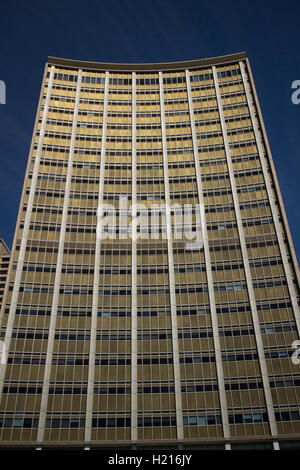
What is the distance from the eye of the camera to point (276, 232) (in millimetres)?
69062

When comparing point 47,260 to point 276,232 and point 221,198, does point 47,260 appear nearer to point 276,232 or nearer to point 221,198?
point 221,198

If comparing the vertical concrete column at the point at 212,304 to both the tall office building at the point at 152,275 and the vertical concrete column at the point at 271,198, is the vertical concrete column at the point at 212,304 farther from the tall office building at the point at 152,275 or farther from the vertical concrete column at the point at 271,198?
the vertical concrete column at the point at 271,198

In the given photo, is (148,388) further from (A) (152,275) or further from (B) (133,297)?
(A) (152,275)

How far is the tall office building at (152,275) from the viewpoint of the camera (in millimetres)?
55344

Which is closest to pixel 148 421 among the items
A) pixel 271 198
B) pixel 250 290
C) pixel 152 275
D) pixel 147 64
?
pixel 152 275

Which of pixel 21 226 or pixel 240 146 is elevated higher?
pixel 240 146

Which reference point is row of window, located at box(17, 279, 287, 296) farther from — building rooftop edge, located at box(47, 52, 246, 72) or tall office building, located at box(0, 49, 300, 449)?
building rooftop edge, located at box(47, 52, 246, 72)

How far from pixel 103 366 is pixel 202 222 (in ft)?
102

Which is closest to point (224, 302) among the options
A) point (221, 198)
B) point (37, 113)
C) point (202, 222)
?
point (202, 222)

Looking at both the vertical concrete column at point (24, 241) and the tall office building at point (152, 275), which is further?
the vertical concrete column at point (24, 241)

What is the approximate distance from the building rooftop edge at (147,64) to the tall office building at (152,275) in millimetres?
936

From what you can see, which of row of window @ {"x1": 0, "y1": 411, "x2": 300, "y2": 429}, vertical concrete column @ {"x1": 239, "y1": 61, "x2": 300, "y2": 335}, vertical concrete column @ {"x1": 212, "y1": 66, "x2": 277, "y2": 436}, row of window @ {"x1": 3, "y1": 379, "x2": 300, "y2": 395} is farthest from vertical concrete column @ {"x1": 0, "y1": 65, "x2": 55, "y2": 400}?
vertical concrete column @ {"x1": 239, "y1": 61, "x2": 300, "y2": 335}

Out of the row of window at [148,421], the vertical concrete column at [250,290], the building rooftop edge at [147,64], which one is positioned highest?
the building rooftop edge at [147,64]

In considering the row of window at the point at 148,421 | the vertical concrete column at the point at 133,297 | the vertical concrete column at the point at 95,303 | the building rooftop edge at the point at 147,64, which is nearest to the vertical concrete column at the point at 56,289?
the row of window at the point at 148,421
